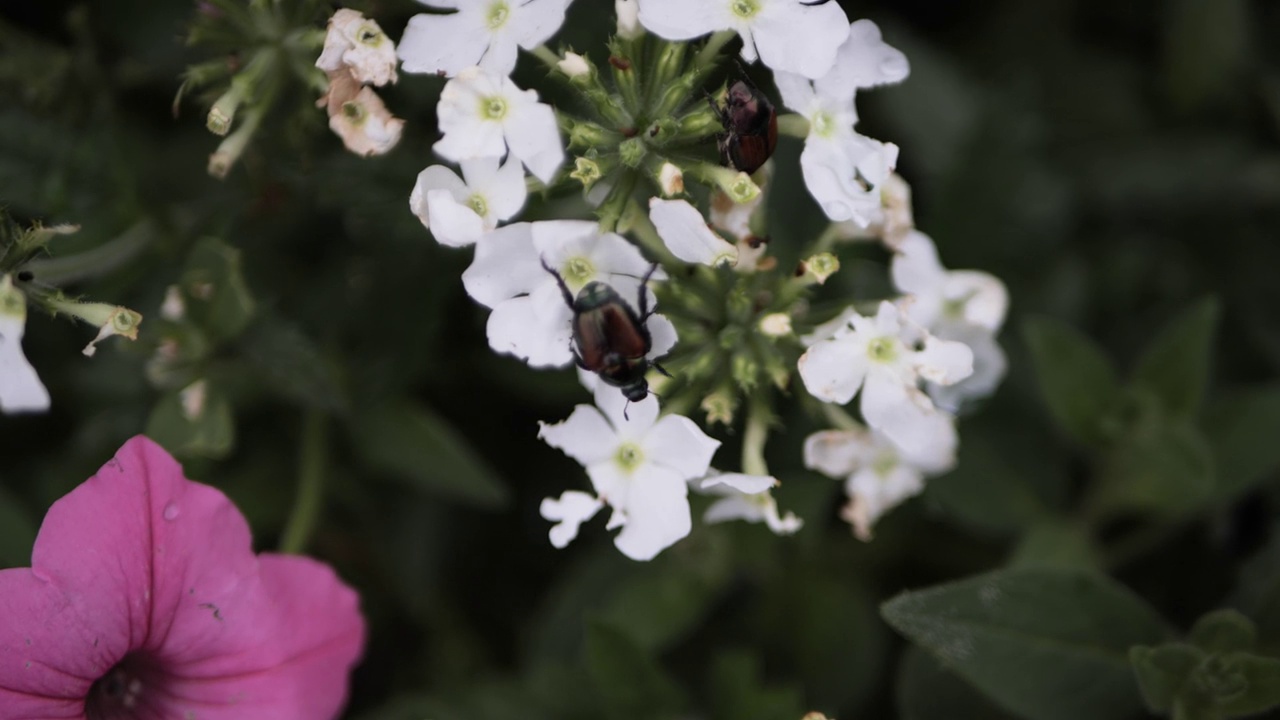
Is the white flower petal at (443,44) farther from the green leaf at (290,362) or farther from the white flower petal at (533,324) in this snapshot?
the green leaf at (290,362)

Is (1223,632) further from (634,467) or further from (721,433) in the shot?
(634,467)

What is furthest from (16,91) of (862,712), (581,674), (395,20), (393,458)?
(862,712)

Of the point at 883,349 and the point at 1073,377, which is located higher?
the point at 883,349

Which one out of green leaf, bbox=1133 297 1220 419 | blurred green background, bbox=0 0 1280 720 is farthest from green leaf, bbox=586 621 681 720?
green leaf, bbox=1133 297 1220 419

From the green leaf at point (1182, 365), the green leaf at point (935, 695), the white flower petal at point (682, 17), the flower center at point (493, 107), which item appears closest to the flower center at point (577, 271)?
the flower center at point (493, 107)

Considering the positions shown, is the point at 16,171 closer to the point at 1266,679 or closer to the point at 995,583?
the point at 995,583

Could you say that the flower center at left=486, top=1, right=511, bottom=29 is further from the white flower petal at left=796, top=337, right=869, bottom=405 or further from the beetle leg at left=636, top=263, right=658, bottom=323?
the white flower petal at left=796, top=337, right=869, bottom=405

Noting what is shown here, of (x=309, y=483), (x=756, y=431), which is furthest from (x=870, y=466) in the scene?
(x=309, y=483)
